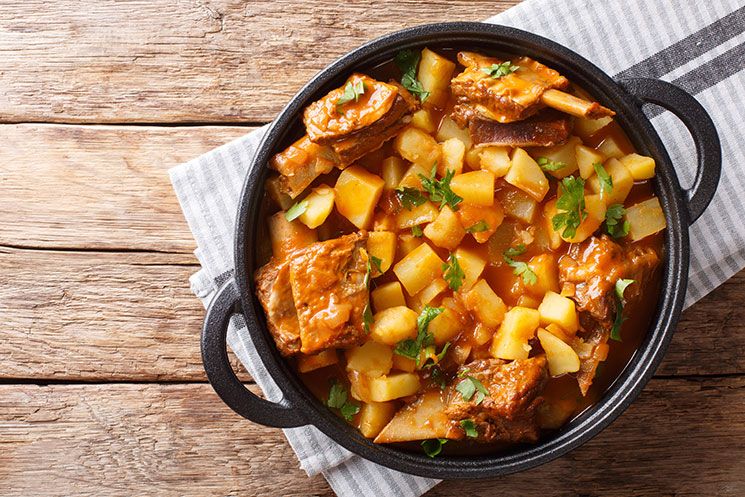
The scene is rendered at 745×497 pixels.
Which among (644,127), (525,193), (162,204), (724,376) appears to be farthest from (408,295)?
(724,376)

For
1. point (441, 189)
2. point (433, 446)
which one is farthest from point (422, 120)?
point (433, 446)

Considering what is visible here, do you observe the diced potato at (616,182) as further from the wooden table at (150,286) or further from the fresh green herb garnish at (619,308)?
the wooden table at (150,286)

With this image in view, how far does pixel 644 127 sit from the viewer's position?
2.78 m

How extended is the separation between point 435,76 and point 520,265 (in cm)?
74

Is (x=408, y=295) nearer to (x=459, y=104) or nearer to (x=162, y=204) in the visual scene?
(x=459, y=104)

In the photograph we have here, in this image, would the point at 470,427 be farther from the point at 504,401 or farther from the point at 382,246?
the point at 382,246

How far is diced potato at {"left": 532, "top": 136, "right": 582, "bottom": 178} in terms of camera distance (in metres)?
2.81

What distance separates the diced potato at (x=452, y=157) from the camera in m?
2.78

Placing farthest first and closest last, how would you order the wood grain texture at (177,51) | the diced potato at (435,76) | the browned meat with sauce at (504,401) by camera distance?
the wood grain texture at (177,51) → the diced potato at (435,76) → the browned meat with sauce at (504,401)

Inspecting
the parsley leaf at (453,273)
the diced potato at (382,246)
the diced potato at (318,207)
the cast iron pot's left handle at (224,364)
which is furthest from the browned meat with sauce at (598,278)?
the cast iron pot's left handle at (224,364)

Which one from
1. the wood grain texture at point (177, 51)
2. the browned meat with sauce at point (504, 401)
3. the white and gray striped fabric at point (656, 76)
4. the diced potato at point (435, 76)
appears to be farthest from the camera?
the wood grain texture at point (177, 51)

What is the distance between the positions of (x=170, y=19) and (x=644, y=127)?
201 centimetres

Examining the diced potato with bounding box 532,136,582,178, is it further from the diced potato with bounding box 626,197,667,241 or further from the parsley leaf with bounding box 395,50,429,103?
the parsley leaf with bounding box 395,50,429,103

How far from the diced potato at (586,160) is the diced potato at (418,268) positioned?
1.98ft
